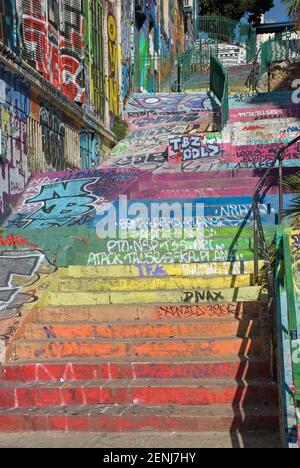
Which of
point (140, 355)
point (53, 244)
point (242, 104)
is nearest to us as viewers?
point (140, 355)

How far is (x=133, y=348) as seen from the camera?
6.67m

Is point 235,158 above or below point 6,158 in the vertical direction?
above

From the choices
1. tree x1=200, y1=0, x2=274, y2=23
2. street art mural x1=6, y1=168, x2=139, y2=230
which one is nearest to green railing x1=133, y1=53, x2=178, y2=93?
street art mural x1=6, y1=168, x2=139, y2=230

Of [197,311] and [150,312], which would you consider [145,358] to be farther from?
[197,311]

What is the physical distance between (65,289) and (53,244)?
945 millimetres

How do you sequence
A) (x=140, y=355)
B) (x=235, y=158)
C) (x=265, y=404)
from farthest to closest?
(x=235, y=158), (x=140, y=355), (x=265, y=404)

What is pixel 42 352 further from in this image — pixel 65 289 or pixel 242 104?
pixel 242 104

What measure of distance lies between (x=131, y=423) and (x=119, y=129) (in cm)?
1319

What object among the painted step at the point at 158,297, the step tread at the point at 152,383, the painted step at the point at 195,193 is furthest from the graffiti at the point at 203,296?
the painted step at the point at 195,193

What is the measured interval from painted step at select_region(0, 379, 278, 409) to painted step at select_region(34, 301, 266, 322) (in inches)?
41.7

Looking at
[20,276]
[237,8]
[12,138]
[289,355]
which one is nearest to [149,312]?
[20,276]

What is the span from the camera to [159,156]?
50.1 ft

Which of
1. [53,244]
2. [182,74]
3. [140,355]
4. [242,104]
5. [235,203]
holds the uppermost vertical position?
[182,74]
